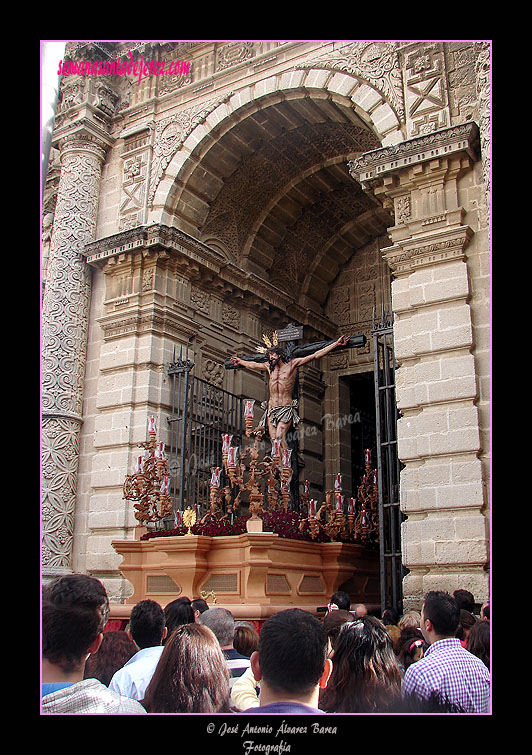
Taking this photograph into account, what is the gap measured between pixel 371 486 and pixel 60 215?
795 centimetres

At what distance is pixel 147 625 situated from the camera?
4180 millimetres

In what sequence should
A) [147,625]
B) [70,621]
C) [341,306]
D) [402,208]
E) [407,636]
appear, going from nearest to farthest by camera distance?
[70,621]
[147,625]
[407,636]
[402,208]
[341,306]

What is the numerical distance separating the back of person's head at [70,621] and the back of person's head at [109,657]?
115 cm

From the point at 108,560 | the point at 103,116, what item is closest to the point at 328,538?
the point at 108,560

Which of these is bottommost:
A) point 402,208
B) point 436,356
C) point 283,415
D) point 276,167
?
point 283,415

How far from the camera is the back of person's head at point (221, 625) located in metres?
4.39

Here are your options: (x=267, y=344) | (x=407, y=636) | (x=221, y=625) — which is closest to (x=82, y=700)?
(x=221, y=625)

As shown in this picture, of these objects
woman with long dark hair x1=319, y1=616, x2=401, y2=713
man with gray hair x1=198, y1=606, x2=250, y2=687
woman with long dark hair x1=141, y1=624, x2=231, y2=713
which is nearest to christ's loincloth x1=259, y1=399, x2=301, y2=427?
man with gray hair x1=198, y1=606, x2=250, y2=687

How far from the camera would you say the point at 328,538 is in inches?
423

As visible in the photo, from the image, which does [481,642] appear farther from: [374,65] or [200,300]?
[200,300]

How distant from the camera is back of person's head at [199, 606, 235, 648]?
4395 mm

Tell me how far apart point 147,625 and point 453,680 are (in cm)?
182

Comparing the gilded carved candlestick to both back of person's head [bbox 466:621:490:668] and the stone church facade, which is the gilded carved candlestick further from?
back of person's head [bbox 466:621:490:668]

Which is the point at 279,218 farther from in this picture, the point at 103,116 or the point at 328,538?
the point at 328,538
